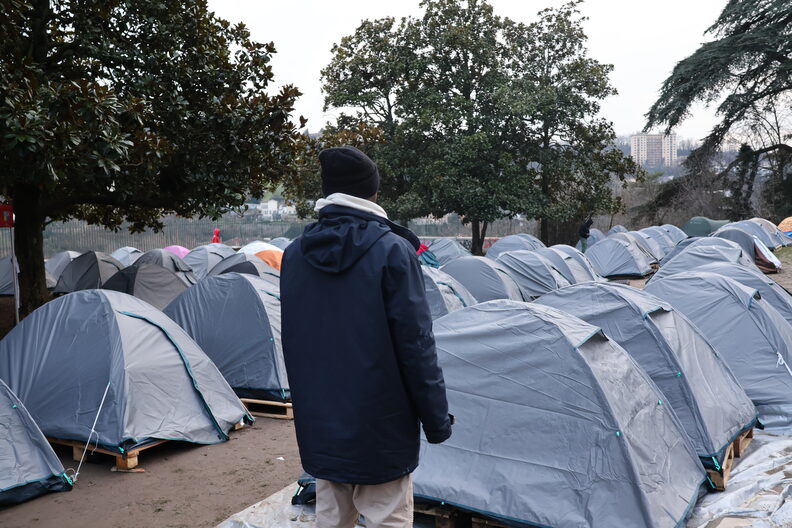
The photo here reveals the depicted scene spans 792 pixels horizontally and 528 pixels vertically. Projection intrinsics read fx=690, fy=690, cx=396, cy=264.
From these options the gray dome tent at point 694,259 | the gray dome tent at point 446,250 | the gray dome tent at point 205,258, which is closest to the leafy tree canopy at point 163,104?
the gray dome tent at point 694,259

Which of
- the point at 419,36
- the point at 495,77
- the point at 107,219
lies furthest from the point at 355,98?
the point at 107,219

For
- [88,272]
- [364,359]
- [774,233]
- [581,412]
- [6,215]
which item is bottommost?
[774,233]

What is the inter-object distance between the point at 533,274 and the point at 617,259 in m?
7.43

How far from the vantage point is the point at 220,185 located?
971cm

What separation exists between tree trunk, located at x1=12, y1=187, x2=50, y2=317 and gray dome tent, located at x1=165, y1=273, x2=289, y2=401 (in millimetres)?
2929

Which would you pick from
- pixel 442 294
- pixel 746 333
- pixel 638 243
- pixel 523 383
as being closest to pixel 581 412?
pixel 523 383

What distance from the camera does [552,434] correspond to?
4504 mm

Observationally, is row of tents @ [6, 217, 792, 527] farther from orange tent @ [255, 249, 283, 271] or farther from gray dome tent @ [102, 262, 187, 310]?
orange tent @ [255, 249, 283, 271]

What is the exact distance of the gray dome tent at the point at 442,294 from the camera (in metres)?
10.3

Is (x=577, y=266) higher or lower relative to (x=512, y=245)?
lower

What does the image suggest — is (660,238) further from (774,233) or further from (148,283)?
(148,283)

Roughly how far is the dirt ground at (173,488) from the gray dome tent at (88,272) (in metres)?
8.46

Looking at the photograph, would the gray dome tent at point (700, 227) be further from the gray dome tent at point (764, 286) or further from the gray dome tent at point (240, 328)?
the gray dome tent at point (240, 328)

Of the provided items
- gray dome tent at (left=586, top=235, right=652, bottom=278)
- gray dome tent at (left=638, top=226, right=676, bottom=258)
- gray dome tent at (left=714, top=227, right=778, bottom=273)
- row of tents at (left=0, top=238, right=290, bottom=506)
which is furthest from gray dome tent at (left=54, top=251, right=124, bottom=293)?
gray dome tent at (left=638, top=226, right=676, bottom=258)
